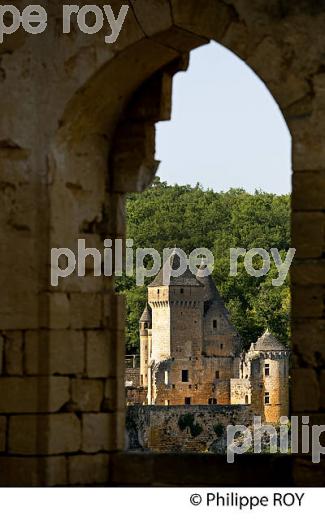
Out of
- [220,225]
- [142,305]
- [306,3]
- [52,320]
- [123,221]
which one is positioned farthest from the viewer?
[142,305]

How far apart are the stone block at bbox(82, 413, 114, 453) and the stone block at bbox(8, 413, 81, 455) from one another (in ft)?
0.50

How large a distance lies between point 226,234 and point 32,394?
72.3 metres

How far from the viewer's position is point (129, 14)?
28.7 feet

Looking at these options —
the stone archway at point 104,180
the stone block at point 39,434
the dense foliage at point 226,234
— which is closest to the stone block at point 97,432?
the stone archway at point 104,180

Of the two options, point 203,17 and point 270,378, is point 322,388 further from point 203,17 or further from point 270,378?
point 270,378

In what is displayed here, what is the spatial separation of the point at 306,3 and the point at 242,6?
13.3 inches

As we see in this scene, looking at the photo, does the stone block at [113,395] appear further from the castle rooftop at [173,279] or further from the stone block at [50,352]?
the castle rooftop at [173,279]

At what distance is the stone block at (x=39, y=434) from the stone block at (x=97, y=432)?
0.50 ft

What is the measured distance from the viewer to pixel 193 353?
86250mm

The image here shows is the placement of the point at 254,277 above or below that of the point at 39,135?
above

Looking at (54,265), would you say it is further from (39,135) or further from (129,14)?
(129,14)

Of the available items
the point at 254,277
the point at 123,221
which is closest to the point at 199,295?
the point at 254,277

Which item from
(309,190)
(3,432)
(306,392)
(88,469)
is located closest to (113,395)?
(88,469)

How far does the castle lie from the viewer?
278 ft
